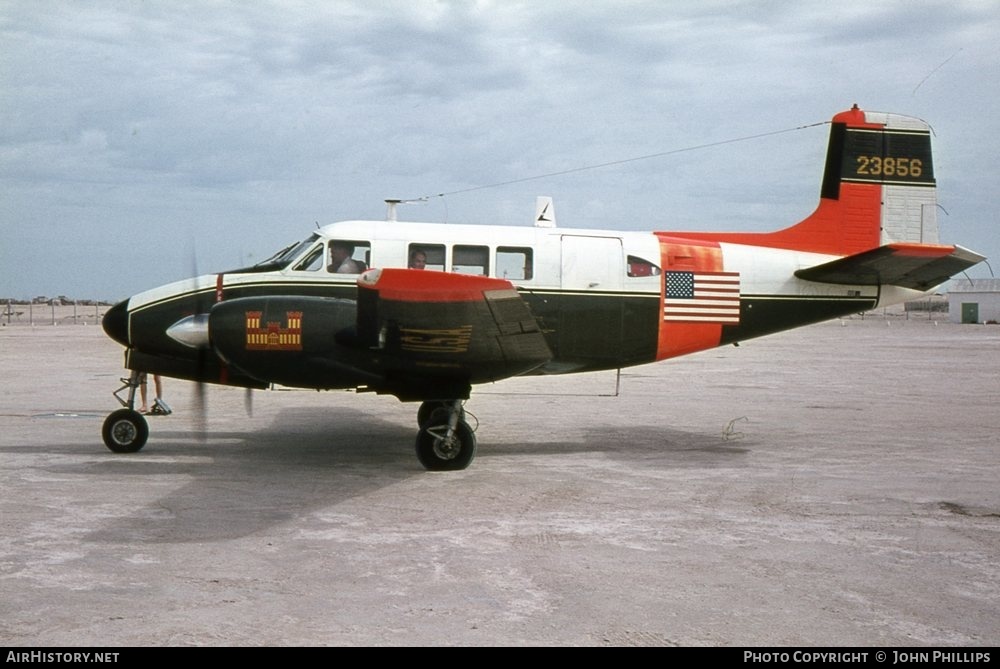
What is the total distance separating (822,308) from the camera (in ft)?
42.2

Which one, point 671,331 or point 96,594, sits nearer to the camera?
point 96,594

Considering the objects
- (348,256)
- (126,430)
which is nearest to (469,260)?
(348,256)

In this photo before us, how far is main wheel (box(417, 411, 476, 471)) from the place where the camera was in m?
10.8

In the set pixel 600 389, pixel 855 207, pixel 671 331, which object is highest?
pixel 855 207

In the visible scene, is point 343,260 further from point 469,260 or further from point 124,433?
point 124,433

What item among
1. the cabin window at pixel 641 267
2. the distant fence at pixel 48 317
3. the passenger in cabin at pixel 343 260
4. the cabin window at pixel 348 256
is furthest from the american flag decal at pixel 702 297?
the distant fence at pixel 48 317

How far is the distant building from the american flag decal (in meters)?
75.3

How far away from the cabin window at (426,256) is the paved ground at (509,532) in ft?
8.78

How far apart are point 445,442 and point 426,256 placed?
2600 mm

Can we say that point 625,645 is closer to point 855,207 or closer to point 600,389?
point 855,207

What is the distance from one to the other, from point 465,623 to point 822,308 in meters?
9.18

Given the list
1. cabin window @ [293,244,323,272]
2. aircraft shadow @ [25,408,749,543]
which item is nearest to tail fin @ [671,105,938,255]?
aircraft shadow @ [25,408,749,543]

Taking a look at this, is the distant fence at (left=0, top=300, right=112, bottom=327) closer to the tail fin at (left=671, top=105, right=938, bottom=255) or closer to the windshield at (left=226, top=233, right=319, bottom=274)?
the windshield at (left=226, top=233, right=319, bottom=274)
